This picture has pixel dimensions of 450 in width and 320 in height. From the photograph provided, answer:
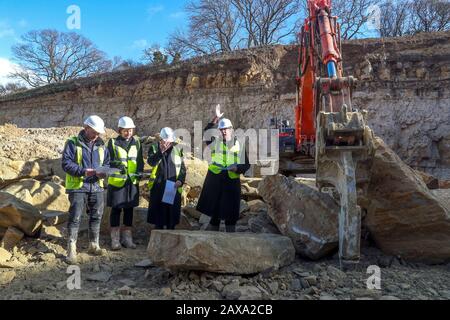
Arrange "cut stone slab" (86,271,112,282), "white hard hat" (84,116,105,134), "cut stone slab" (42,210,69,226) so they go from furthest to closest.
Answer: "cut stone slab" (42,210,69,226) < "white hard hat" (84,116,105,134) < "cut stone slab" (86,271,112,282)

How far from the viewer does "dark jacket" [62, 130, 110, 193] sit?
4.26 metres

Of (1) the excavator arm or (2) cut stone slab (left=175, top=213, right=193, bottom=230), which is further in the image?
(2) cut stone slab (left=175, top=213, right=193, bottom=230)

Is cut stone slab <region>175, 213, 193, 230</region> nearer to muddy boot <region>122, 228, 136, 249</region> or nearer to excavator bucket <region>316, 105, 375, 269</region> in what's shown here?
muddy boot <region>122, 228, 136, 249</region>

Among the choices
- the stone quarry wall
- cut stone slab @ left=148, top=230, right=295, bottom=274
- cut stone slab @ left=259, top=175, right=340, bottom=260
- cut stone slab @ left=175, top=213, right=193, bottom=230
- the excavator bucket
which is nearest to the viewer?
cut stone slab @ left=148, top=230, right=295, bottom=274

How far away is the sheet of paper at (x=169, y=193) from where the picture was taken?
482 centimetres

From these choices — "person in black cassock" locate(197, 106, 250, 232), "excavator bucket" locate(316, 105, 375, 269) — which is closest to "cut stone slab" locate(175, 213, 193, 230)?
"person in black cassock" locate(197, 106, 250, 232)

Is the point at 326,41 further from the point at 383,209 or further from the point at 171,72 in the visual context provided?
the point at 171,72

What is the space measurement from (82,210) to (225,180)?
5.45 ft

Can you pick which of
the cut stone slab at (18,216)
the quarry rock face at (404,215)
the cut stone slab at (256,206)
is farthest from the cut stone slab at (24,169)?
the quarry rock face at (404,215)

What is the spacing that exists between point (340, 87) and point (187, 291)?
301cm

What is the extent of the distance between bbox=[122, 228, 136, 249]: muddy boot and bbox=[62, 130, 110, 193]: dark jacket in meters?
0.70

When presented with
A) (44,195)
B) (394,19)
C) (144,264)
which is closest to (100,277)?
(144,264)

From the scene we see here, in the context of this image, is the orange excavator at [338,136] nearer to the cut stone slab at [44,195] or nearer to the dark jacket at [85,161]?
the dark jacket at [85,161]

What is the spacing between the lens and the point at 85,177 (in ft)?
14.4
